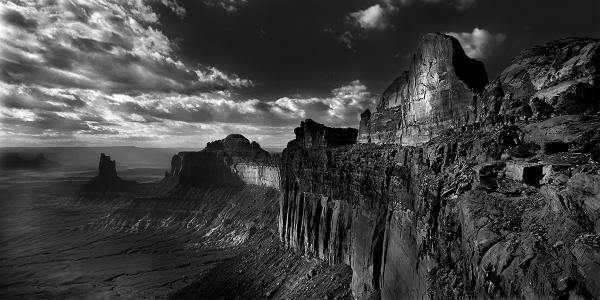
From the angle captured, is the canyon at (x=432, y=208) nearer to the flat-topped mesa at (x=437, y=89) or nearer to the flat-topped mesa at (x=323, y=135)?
the flat-topped mesa at (x=437, y=89)

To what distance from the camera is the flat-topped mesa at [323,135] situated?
131125mm

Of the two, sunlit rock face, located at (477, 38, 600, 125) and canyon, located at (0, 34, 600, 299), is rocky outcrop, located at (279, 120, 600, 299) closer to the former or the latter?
canyon, located at (0, 34, 600, 299)

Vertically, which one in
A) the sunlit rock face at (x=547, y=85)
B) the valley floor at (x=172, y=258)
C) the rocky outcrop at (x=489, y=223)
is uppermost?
the sunlit rock face at (x=547, y=85)

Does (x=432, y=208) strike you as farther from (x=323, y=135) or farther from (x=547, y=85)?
(x=323, y=135)

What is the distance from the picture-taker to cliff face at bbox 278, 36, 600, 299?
16469 mm

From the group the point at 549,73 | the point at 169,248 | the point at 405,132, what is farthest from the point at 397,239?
the point at 169,248

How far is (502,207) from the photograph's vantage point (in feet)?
71.4

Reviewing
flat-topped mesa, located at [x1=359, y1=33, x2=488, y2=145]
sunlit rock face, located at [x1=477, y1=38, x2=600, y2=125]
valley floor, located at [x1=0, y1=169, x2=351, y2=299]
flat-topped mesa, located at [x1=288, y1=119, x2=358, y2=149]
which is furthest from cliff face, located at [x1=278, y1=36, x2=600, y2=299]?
flat-topped mesa, located at [x1=288, y1=119, x2=358, y2=149]

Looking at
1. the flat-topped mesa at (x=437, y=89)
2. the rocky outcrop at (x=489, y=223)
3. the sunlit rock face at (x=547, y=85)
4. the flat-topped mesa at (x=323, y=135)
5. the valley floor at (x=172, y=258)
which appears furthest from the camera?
the flat-topped mesa at (x=323, y=135)

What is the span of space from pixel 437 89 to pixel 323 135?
69.6m

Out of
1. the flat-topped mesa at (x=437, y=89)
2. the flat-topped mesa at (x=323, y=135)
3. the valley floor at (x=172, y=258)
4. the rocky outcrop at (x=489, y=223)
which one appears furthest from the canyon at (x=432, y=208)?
the valley floor at (x=172, y=258)

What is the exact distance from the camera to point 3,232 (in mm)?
196125

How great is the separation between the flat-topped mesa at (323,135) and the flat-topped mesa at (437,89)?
164 ft

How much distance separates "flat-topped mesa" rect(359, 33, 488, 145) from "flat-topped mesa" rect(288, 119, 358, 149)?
50028 millimetres
